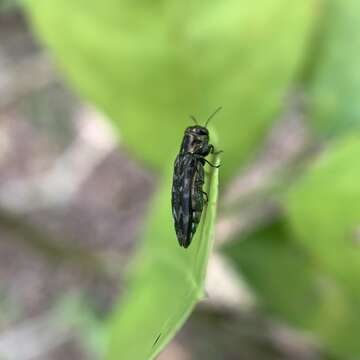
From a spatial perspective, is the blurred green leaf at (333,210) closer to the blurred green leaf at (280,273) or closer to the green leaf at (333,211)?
the green leaf at (333,211)

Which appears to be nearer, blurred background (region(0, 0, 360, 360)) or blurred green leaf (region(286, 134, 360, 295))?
blurred green leaf (region(286, 134, 360, 295))

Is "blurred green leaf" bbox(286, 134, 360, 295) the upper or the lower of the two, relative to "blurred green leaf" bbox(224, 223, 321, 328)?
lower

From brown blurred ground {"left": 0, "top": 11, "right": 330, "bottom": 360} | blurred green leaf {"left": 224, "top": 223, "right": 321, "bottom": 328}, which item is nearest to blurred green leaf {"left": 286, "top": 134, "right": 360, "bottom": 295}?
blurred green leaf {"left": 224, "top": 223, "right": 321, "bottom": 328}

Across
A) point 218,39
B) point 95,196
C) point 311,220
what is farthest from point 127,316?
point 95,196

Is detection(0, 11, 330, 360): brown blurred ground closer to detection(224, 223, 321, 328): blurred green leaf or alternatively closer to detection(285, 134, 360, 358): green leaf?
detection(224, 223, 321, 328): blurred green leaf

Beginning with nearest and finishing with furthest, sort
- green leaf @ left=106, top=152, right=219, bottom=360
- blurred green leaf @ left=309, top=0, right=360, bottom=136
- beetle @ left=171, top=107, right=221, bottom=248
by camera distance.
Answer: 1. green leaf @ left=106, top=152, right=219, bottom=360
2. beetle @ left=171, top=107, right=221, bottom=248
3. blurred green leaf @ left=309, top=0, right=360, bottom=136

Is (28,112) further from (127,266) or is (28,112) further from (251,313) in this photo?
(251,313)
